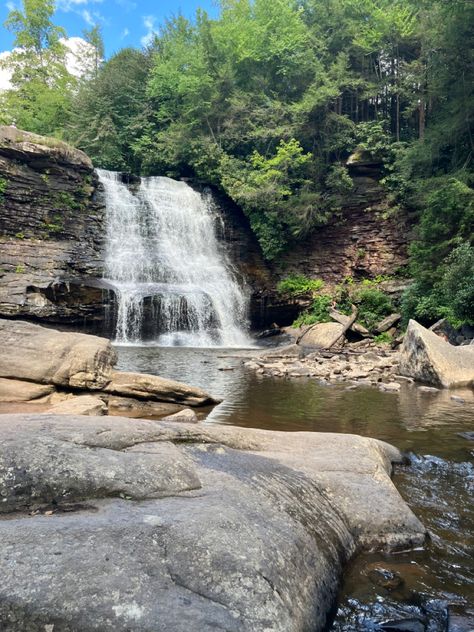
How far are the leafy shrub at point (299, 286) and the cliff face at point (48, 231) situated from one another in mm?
10212

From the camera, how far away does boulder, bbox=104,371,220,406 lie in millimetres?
7559

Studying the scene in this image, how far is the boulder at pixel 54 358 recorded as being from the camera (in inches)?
284

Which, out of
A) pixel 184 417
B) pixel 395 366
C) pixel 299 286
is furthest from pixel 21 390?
pixel 299 286

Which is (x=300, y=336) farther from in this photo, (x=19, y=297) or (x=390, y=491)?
(x=390, y=491)

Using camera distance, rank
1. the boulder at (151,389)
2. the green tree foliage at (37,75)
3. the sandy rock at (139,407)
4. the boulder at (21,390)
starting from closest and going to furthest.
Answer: the boulder at (21,390) < the sandy rock at (139,407) < the boulder at (151,389) < the green tree foliage at (37,75)

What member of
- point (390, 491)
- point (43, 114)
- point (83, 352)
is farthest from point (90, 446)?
point (43, 114)

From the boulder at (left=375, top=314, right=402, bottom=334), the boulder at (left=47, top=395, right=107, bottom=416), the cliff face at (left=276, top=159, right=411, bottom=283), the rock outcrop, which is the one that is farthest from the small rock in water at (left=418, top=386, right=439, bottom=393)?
the cliff face at (left=276, top=159, right=411, bottom=283)

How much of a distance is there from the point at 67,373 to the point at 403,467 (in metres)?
5.32

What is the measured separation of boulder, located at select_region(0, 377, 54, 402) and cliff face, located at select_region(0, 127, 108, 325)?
13.4 meters

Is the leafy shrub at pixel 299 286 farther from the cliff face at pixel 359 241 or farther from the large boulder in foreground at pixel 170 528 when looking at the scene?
the large boulder in foreground at pixel 170 528

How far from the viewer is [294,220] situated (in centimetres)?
2505

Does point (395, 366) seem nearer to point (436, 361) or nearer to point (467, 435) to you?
point (436, 361)

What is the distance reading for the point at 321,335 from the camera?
1866cm

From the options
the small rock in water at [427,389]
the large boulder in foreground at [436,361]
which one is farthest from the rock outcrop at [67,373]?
the large boulder in foreground at [436,361]
